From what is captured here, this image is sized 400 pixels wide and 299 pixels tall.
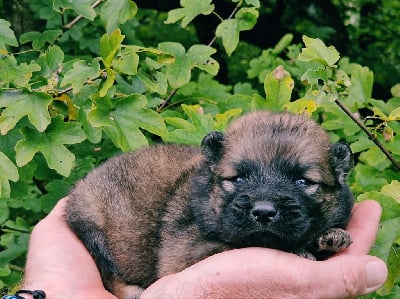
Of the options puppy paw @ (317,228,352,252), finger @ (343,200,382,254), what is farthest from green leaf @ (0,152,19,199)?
finger @ (343,200,382,254)

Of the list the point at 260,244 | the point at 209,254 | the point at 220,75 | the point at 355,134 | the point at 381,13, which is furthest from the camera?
the point at 381,13

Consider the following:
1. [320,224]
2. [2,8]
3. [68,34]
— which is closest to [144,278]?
[320,224]

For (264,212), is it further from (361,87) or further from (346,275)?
(361,87)

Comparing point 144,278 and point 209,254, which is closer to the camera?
point 209,254

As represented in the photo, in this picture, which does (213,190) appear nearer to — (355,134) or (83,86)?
(83,86)

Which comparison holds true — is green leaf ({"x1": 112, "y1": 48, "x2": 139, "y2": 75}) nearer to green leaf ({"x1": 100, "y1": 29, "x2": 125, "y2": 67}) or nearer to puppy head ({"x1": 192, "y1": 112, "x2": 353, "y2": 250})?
green leaf ({"x1": 100, "y1": 29, "x2": 125, "y2": 67})

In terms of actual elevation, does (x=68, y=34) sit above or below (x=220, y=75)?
above
